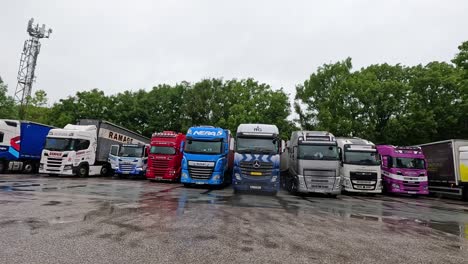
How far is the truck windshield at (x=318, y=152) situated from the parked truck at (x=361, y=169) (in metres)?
2.92

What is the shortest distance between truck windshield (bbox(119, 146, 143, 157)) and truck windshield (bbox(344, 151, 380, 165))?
14.8 m

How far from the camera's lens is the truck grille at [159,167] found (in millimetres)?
21609

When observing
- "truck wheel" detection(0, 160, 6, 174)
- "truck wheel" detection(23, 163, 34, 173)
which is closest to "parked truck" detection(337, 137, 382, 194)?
"truck wheel" detection(23, 163, 34, 173)

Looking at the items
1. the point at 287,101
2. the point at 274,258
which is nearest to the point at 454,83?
the point at 287,101

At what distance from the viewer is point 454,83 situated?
30547 mm

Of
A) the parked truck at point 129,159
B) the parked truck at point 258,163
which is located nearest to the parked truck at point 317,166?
the parked truck at point 258,163

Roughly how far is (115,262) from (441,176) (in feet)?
78.7

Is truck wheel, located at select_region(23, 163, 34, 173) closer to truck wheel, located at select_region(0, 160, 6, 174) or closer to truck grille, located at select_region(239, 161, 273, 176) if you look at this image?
truck wheel, located at select_region(0, 160, 6, 174)

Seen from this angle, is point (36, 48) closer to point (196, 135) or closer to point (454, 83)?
point (196, 135)

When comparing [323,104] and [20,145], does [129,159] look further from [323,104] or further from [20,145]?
[323,104]

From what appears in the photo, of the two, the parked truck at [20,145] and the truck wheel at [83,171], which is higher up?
the parked truck at [20,145]

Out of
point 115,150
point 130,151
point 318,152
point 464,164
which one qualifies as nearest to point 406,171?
point 464,164

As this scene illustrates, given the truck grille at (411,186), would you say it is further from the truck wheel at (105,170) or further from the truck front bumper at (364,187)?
the truck wheel at (105,170)

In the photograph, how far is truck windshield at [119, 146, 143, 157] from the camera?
25375mm
